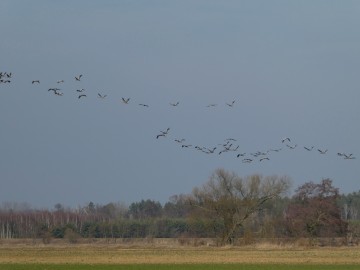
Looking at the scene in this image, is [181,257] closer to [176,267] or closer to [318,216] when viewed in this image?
[176,267]

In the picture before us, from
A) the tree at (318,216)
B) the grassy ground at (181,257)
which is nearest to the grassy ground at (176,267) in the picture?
the grassy ground at (181,257)

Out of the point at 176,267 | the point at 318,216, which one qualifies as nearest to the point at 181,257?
the point at 176,267

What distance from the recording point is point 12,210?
195 meters

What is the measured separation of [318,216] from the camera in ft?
282

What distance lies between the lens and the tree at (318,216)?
85812 mm

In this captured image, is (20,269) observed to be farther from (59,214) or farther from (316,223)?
(59,214)

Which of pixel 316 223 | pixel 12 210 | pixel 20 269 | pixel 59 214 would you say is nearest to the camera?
pixel 20 269

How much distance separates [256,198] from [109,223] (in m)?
48.5

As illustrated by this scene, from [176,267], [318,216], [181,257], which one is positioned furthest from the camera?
[318,216]

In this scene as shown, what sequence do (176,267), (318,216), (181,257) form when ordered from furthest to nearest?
(318,216)
(181,257)
(176,267)

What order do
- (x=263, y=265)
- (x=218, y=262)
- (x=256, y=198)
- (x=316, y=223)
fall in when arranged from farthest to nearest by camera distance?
(x=256, y=198), (x=316, y=223), (x=218, y=262), (x=263, y=265)

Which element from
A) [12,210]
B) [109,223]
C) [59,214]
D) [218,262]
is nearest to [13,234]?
[109,223]

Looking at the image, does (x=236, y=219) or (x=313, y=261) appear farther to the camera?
(x=236, y=219)

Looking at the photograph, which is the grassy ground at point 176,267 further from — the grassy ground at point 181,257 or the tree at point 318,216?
the tree at point 318,216
